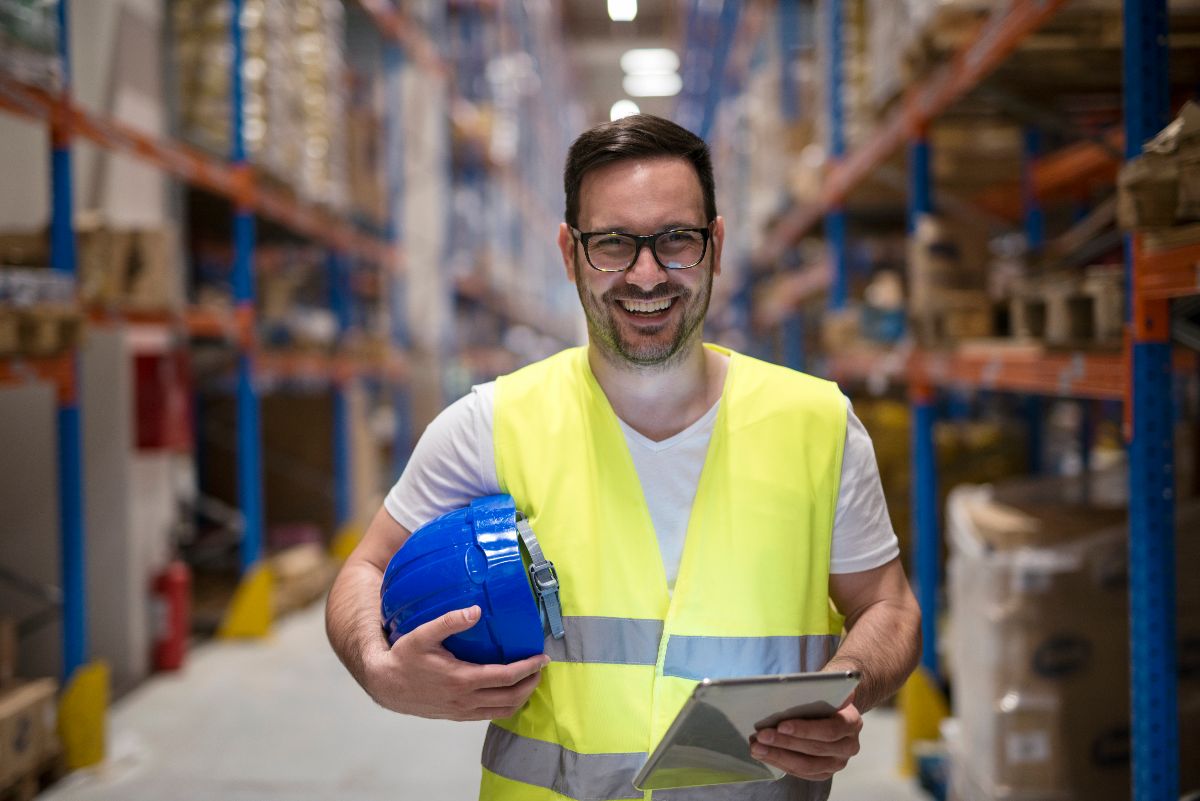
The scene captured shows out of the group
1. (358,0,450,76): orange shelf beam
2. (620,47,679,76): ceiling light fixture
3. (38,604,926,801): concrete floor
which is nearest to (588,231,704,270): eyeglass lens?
(38,604,926,801): concrete floor

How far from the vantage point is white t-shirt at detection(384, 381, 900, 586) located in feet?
5.68

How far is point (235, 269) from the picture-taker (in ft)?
19.7

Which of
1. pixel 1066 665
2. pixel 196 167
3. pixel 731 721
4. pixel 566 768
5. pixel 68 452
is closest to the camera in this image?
pixel 731 721

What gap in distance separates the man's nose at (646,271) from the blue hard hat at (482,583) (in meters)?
0.42

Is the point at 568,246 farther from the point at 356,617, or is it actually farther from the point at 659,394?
the point at 356,617

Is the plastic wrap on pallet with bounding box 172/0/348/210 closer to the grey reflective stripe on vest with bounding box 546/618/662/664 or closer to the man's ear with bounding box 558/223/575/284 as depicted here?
the man's ear with bounding box 558/223/575/284

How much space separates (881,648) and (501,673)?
63 cm

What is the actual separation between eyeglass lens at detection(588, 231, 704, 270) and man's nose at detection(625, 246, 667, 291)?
0.01 meters

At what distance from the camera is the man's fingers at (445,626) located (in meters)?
1.45

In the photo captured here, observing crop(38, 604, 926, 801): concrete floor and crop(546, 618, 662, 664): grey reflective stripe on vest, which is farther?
crop(38, 604, 926, 801): concrete floor

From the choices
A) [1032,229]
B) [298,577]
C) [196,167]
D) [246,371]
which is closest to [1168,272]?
[1032,229]

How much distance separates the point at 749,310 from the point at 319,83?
814 centimetres

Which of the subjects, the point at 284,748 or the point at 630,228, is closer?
the point at 630,228

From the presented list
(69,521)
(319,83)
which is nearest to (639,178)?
(69,521)
